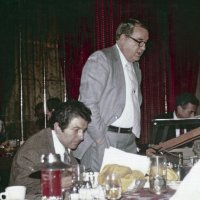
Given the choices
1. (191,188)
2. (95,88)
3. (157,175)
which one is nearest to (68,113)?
(95,88)

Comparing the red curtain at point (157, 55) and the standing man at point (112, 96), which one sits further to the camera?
the red curtain at point (157, 55)

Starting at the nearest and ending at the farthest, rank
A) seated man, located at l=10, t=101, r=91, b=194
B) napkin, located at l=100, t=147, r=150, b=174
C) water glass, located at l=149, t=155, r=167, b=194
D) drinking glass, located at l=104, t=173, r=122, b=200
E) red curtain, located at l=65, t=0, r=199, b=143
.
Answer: drinking glass, located at l=104, t=173, r=122, b=200 < water glass, located at l=149, t=155, r=167, b=194 < napkin, located at l=100, t=147, r=150, b=174 < seated man, located at l=10, t=101, r=91, b=194 < red curtain, located at l=65, t=0, r=199, b=143

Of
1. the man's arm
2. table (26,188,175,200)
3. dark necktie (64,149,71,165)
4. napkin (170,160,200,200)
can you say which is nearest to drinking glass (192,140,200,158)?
table (26,188,175,200)

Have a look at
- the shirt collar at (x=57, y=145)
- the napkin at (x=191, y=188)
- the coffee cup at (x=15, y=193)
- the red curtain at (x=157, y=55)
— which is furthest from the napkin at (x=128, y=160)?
the red curtain at (x=157, y=55)

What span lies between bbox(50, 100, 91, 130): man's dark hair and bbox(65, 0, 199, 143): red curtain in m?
4.31

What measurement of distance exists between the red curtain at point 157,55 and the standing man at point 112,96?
12.4 feet

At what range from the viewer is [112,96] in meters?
2.94

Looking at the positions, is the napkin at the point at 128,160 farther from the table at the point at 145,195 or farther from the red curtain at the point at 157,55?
the red curtain at the point at 157,55

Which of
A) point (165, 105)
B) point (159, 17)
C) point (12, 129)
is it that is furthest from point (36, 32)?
point (165, 105)

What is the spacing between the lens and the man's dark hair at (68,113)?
249 cm

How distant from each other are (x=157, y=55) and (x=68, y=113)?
5.23 metres

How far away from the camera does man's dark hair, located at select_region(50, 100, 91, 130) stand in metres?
2.49

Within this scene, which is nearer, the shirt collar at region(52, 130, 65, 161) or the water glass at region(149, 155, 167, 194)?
the water glass at region(149, 155, 167, 194)

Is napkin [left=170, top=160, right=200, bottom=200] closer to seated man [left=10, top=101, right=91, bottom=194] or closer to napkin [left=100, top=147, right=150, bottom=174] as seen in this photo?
napkin [left=100, top=147, right=150, bottom=174]
